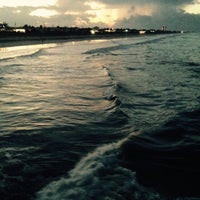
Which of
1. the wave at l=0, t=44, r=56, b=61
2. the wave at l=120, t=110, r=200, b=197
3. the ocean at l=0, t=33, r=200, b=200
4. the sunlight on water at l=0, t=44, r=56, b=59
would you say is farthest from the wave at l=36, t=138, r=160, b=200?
the sunlight on water at l=0, t=44, r=56, b=59

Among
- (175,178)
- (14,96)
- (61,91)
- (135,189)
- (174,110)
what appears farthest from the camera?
(61,91)

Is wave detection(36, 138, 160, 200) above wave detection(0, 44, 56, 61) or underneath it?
underneath

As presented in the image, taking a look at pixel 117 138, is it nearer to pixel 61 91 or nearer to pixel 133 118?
pixel 133 118

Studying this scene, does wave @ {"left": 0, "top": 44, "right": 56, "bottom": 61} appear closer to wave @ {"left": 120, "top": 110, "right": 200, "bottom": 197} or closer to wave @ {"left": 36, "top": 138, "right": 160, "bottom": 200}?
wave @ {"left": 120, "top": 110, "right": 200, "bottom": 197}

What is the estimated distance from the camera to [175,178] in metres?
6.40

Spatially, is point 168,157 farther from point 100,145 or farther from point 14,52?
point 14,52

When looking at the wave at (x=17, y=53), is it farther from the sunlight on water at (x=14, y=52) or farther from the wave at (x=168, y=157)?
the wave at (x=168, y=157)

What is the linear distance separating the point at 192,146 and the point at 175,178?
1.95m

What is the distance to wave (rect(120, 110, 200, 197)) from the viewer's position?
20.3 ft

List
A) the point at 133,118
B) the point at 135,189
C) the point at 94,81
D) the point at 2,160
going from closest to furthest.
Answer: the point at 135,189
the point at 2,160
the point at 133,118
the point at 94,81

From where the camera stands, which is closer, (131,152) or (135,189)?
(135,189)

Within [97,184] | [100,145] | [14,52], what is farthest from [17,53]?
[97,184]

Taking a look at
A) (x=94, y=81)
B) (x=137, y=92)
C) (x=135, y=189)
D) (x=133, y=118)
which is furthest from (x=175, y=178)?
(x=94, y=81)

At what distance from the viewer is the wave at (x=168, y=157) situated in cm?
618
